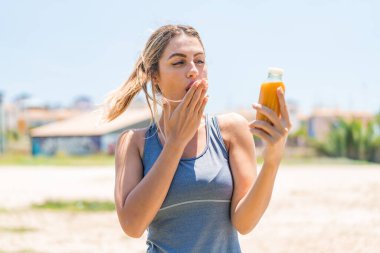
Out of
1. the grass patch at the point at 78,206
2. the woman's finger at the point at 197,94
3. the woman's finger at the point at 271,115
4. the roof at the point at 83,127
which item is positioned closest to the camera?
the woman's finger at the point at 271,115

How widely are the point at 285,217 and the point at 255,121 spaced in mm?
9974

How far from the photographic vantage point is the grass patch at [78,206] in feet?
43.3

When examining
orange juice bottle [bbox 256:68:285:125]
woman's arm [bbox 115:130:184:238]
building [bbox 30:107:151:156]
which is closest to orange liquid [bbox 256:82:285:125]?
orange juice bottle [bbox 256:68:285:125]

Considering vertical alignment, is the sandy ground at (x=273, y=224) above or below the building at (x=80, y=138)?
above

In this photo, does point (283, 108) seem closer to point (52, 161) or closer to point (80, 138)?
point (52, 161)

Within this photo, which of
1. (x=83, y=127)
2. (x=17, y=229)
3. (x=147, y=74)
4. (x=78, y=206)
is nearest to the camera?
(x=147, y=74)

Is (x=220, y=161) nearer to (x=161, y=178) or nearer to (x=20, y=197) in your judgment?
(x=161, y=178)

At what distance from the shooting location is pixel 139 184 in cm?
218

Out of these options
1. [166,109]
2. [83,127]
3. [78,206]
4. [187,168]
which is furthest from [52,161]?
[187,168]

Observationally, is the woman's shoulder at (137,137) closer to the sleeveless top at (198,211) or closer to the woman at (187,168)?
the woman at (187,168)

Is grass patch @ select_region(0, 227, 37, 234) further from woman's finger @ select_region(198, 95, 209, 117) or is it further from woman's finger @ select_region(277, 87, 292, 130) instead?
woman's finger @ select_region(277, 87, 292, 130)

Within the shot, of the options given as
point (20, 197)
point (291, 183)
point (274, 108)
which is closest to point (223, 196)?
point (274, 108)

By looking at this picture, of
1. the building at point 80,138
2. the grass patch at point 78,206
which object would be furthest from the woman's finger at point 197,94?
the building at point 80,138

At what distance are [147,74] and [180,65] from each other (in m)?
0.24
